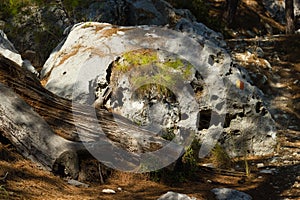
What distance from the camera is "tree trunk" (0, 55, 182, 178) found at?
16.6 ft

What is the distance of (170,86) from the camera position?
24.9ft

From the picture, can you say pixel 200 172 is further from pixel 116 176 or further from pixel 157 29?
pixel 157 29

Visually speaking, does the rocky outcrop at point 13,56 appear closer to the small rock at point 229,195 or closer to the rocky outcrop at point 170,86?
the rocky outcrop at point 170,86

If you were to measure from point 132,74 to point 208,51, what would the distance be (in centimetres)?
188

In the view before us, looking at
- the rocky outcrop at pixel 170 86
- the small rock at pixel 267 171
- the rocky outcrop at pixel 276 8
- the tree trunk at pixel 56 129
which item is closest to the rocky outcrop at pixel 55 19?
the rocky outcrop at pixel 170 86

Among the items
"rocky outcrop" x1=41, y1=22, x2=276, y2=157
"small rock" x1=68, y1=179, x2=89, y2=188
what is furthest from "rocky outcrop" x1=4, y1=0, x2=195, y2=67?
"small rock" x1=68, y1=179, x2=89, y2=188

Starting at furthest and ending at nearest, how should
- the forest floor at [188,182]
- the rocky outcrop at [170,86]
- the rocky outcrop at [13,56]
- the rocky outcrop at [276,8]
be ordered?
the rocky outcrop at [276,8] → the rocky outcrop at [13,56] → the rocky outcrop at [170,86] → the forest floor at [188,182]

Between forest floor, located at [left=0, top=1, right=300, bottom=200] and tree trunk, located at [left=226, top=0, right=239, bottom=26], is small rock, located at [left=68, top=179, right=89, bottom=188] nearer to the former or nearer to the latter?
forest floor, located at [left=0, top=1, right=300, bottom=200]

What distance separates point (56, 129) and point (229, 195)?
102 inches

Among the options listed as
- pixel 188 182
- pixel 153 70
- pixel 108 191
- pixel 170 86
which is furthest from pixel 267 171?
pixel 108 191

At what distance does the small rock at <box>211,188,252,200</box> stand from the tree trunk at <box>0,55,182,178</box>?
3.17 feet

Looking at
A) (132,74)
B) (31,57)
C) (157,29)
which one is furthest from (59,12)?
(132,74)

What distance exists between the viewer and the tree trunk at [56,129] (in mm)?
5047

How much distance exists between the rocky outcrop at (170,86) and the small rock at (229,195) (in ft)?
5.96
